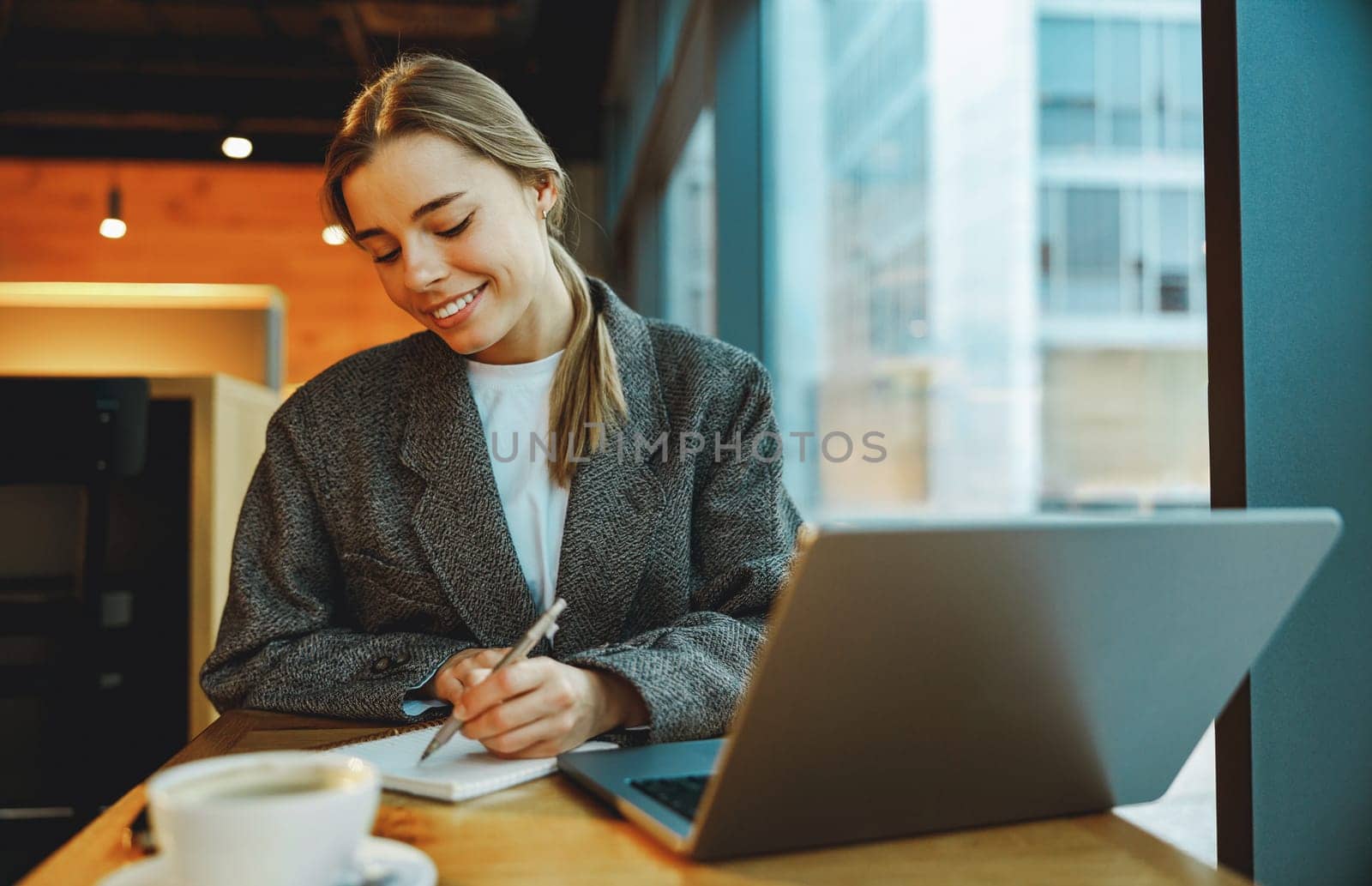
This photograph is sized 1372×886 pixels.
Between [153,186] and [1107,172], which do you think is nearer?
[1107,172]

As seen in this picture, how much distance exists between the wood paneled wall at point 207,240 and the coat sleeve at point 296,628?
5.13 m

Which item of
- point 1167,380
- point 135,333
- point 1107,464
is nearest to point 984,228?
point 1107,464

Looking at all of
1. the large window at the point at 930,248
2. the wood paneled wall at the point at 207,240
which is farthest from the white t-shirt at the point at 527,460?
the wood paneled wall at the point at 207,240

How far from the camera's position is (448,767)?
28.8 inches

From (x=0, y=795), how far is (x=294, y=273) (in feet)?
15.3

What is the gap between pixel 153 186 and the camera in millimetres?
6285

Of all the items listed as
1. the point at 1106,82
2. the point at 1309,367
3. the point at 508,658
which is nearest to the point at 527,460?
the point at 508,658

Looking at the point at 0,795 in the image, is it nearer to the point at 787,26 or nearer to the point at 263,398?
the point at 263,398

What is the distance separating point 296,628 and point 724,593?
395 mm

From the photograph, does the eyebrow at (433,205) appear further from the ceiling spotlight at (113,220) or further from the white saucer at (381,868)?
the ceiling spotlight at (113,220)

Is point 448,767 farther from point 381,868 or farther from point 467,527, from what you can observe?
point 467,527

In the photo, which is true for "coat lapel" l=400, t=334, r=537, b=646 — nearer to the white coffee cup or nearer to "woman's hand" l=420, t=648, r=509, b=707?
"woman's hand" l=420, t=648, r=509, b=707

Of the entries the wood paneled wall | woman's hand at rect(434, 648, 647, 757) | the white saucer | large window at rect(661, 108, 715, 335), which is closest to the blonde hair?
woman's hand at rect(434, 648, 647, 757)

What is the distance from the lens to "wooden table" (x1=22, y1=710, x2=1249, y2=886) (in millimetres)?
551
